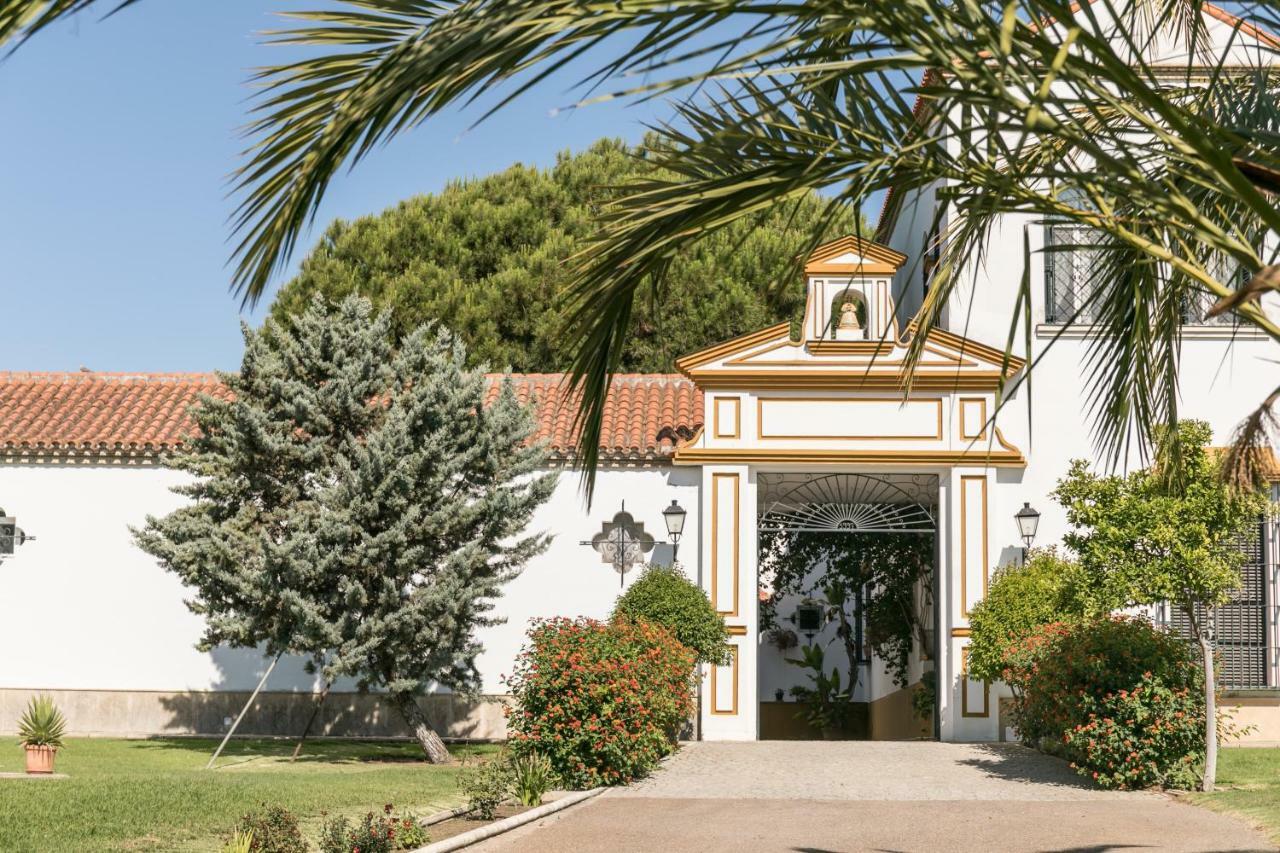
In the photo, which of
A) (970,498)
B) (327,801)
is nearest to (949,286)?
(327,801)

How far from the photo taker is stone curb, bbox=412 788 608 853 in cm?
898

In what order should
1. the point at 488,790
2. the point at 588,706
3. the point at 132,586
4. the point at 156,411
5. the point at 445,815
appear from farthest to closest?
1. the point at 156,411
2. the point at 132,586
3. the point at 588,706
4. the point at 488,790
5. the point at 445,815

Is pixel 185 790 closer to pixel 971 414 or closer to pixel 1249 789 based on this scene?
pixel 1249 789

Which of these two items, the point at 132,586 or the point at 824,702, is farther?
the point at 824,702

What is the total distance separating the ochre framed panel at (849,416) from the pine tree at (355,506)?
3.62 meters

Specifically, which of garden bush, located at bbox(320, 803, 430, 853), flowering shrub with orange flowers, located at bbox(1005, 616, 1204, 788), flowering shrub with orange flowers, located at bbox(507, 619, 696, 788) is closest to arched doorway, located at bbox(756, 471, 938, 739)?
flowering shrub with orange flowers, located at bbox(1005, 616, 1204, 788)

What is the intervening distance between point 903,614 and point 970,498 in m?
6.55

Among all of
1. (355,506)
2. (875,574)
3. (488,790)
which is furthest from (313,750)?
(875,574)

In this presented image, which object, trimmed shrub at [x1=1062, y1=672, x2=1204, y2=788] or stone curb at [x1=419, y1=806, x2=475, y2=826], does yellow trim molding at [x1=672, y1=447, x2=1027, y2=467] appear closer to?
trimmed shrub at [x1=1062, y1=672, x2=1204, y2=788]

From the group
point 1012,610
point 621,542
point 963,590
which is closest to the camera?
point 1012,610

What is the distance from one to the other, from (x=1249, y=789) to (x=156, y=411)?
48.0 feet

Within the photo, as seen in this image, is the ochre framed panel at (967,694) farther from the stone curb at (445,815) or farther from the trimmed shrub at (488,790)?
the stone curb at (445,815)

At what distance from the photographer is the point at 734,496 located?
18.0 metres

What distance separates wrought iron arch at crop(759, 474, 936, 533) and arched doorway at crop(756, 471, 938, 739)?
2cm
